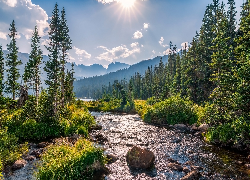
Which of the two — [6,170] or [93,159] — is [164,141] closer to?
[93,159]

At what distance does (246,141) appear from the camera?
1744 cm

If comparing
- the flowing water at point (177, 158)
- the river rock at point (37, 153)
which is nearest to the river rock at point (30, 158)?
the river rock at point (37, 153)

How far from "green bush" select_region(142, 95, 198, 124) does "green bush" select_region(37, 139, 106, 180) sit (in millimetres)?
24321

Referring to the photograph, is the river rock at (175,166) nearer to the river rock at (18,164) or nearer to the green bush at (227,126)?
the green bush at (227,126)

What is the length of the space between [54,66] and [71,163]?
79.8 feet

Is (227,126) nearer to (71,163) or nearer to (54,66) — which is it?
(71,163)

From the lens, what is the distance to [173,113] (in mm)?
35906

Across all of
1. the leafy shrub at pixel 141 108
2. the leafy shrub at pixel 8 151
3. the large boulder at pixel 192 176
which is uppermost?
the leafy shrub at pixel 8 151

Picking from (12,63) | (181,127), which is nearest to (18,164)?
(181,127)

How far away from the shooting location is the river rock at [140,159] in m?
14.8

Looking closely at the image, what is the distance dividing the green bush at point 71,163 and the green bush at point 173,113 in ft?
79.8

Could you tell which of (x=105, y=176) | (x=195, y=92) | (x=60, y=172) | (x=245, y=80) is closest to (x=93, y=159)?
(x=105, y=176)

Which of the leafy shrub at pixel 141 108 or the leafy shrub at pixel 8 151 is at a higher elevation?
the leafy shrub at pixel 8 151

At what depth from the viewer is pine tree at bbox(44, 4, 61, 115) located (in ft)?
91.1
